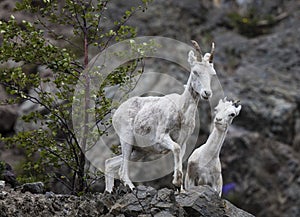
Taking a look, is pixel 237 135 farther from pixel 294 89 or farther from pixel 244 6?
pixel 244 6

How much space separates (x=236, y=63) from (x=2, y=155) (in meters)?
8.73

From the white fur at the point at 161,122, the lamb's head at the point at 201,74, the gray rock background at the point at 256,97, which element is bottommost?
the gray rock background at the point at 256,97

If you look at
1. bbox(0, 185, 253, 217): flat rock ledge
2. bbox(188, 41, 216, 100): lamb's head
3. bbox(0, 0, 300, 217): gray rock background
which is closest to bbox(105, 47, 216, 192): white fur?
bbox(188, 41, 216, 100): lamb's head

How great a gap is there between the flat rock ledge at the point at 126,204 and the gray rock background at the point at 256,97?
882 cm

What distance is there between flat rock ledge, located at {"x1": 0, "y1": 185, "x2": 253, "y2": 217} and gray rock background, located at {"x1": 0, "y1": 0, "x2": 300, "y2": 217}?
8.82m

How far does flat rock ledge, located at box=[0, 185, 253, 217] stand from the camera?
823 centimetres

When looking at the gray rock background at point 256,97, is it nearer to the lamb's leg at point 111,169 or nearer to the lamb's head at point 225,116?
the lamb's leg at point 111,169

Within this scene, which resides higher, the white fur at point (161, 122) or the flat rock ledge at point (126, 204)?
the white fur at point (161, 122)

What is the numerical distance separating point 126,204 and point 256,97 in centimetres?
1108

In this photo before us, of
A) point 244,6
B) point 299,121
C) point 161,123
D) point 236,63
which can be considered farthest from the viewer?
point 244,6

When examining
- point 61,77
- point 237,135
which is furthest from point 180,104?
point 237,135

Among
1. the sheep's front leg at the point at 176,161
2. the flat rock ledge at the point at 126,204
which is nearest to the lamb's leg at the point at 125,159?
the flat rock ledge at the point at 126,204

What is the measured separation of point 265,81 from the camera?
19.3 metres

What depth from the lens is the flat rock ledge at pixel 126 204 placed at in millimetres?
8234
